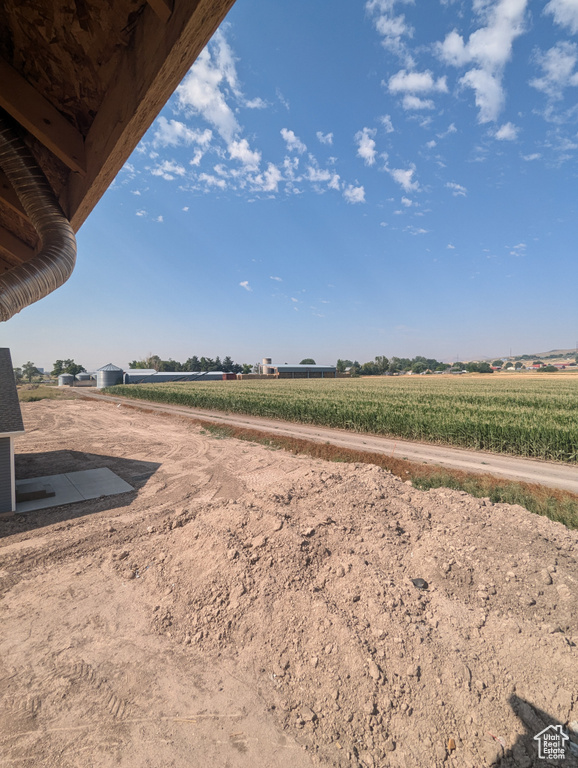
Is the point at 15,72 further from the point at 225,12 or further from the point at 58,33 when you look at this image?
the point at 225,12

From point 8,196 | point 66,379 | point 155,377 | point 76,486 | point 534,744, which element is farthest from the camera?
point 155,377

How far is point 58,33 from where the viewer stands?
4.72ft

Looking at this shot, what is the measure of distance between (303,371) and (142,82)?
104052 mm

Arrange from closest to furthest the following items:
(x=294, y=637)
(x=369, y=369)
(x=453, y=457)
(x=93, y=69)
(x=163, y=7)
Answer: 1. (x=163, y=7)
2. (x=93, y=69)
3. (x=294, y=637)
4. (x=453, y=457)
5. (x=369, y=369)

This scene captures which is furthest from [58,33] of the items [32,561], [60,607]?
[32,561]

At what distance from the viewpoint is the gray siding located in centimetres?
766

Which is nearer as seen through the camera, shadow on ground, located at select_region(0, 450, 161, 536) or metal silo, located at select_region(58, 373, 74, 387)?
shadow on ground, located at select_region(0, 450, 161, 536)

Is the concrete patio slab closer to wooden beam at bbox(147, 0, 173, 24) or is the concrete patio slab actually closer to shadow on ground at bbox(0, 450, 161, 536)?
shadow on ground at bbox(0, 450, 161, 536)

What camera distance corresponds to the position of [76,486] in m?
9.63

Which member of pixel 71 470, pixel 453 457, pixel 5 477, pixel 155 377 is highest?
pixel 155 377

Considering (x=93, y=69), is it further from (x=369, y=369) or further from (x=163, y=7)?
(x=369, y=369)

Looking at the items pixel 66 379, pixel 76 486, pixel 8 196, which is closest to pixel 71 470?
pixel 76 486

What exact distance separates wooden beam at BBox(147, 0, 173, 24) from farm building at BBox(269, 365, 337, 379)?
331 feet

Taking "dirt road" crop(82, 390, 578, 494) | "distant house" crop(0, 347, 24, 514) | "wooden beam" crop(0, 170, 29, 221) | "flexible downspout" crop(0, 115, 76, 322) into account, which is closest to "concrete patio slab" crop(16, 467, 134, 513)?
"distant house" crop(0, 347, 24, 514)
